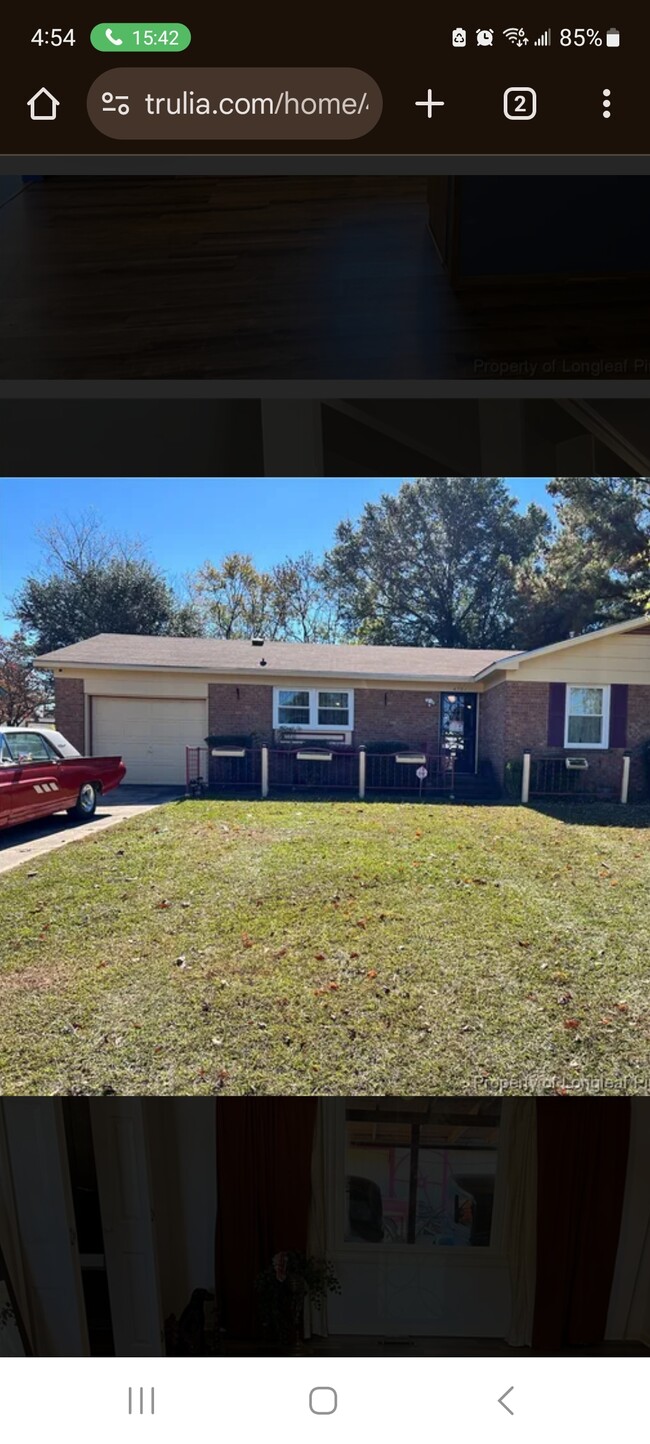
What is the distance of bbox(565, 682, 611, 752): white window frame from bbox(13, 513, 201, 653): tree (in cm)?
115

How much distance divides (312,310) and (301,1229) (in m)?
2.66

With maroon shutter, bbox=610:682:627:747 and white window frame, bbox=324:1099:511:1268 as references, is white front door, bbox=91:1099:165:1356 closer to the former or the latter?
white window frame, bbox=324:1099:511:1268

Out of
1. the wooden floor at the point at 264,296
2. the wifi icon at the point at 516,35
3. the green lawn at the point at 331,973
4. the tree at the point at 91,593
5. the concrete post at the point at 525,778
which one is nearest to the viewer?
the wifi icon at the point at 516,35

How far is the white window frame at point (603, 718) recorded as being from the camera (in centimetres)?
219

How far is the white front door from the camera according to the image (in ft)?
7.42

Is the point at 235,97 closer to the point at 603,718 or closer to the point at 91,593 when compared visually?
the point at 91,593

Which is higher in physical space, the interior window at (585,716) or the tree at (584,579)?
the tree at (584,579)

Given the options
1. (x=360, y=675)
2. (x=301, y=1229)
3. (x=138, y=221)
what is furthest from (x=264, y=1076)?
(x=138, y=221)

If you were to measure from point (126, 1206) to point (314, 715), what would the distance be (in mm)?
1743

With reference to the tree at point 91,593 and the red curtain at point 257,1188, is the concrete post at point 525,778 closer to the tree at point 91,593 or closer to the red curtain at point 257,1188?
the tree at point 91,593

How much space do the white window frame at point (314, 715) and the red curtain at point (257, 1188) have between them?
133 cm

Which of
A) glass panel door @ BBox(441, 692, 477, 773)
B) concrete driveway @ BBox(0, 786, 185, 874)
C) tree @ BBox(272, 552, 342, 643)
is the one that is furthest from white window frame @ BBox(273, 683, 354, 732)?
concrete driveway @ BBox(0, 786, 185, 874)

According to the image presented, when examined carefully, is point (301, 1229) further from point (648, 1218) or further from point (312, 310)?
point (312, 310)
